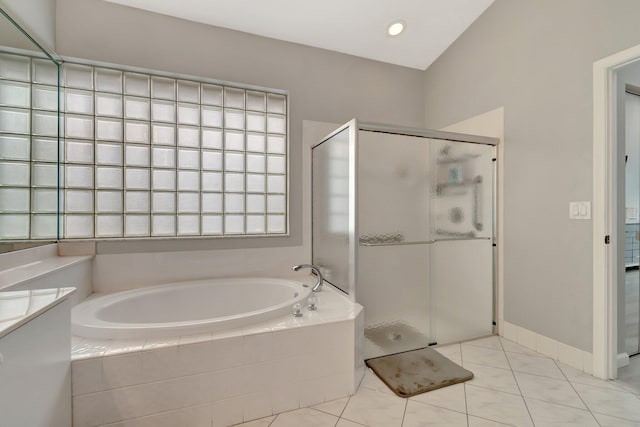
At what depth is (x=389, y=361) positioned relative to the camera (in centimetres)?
189

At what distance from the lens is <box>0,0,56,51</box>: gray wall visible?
5.11 ft

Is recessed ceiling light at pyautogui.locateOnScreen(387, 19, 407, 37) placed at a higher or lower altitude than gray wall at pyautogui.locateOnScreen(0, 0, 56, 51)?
higher

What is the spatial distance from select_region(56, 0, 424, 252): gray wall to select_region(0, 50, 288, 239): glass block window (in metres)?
0.10

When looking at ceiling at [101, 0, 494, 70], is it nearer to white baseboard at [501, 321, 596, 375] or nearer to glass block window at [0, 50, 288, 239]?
glass block window at [0, 50, 288, 239]

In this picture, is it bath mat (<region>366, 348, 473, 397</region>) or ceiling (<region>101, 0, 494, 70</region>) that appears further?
ceiling (<region>101, 0, 494, 70</region>)

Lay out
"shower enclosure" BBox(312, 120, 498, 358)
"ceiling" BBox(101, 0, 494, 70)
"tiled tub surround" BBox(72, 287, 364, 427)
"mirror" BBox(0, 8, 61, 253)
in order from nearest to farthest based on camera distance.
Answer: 1. "tiled tub surround" BBox(72, 287, 364, 427)
2. "mirror" BBox(0, 8, 61, 253)
3. "shower enclosure" BBox(312, 120, 498, 358)
4. "ceiling" BBox(101, 0, 494, 70)

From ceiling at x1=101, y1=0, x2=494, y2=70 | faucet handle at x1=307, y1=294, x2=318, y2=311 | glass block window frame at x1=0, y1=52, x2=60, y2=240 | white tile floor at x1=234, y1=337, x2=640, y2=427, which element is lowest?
white tile floor at x1=234, y1=337, x2=640, y2=427

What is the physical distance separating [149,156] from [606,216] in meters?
3.00

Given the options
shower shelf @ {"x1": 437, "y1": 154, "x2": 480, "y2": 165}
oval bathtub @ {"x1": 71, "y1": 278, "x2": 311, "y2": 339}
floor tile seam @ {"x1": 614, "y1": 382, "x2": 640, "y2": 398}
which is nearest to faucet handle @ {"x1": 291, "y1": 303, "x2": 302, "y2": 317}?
oval bathtub @ {"x1": 71, "y1": 278, "x2": 311, "y2": 339}

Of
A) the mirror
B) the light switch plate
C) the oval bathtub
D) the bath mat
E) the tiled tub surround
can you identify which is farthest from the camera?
the light switch plate

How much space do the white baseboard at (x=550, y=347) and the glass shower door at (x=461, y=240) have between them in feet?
0.53

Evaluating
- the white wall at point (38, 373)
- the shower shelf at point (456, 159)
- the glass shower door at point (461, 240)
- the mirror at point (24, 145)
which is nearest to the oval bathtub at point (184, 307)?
the white wall at point (38, 373)

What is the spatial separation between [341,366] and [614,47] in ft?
7.75

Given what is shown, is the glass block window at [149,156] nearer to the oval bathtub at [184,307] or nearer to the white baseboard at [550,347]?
the oval bathtub at [184,307]
